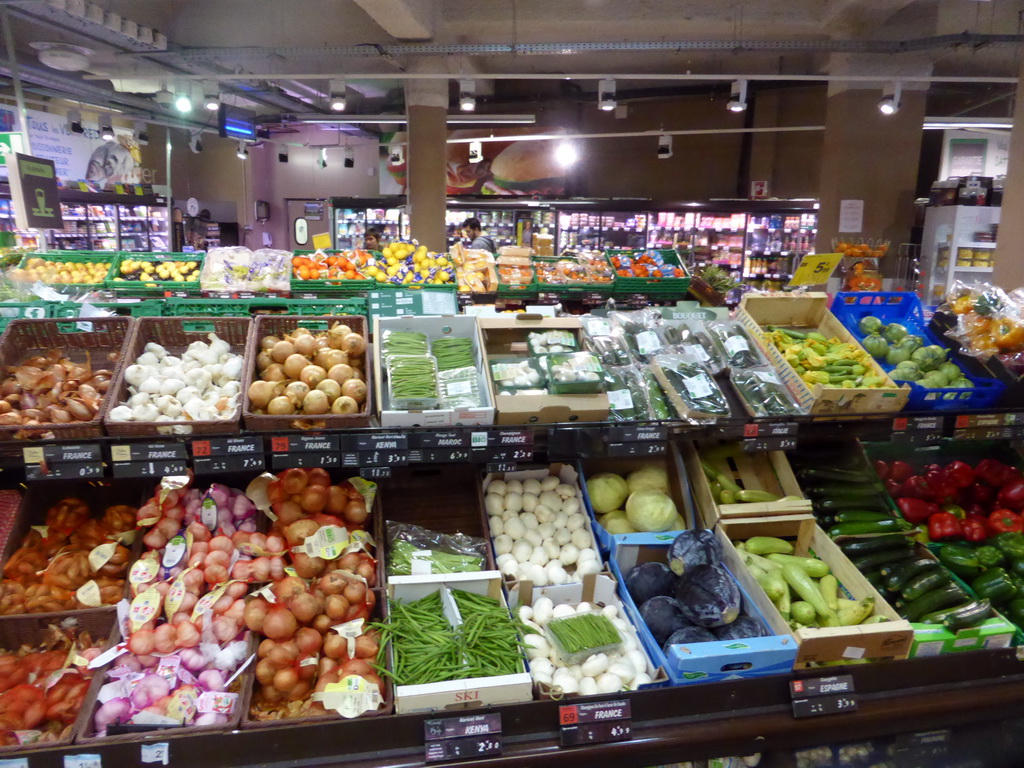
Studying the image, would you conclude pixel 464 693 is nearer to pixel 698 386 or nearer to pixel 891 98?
pixel 698 386

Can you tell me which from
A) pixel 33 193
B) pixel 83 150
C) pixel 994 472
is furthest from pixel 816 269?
pixel 83 150

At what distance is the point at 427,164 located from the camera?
909cm

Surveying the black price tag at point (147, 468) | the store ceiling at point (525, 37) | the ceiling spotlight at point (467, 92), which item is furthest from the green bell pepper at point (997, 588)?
the ceiling spotlight at point (467, 92)

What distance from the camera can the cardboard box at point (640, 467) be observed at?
2.43 metres

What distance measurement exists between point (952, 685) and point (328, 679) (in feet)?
6.46

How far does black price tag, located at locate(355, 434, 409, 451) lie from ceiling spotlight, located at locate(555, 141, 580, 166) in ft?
36.7

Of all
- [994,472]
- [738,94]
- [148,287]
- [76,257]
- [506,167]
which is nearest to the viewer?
[994,472]

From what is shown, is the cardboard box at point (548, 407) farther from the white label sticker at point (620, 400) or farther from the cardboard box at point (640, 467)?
the cardboard box at point (640, 467)

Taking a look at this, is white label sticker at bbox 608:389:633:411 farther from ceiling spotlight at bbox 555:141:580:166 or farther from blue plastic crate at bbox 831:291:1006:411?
ceiling spotlight at bbox 555:141:580:166

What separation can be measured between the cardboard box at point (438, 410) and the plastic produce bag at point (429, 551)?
1.64 feet

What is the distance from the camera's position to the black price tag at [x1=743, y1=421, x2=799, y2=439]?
231 centimetres

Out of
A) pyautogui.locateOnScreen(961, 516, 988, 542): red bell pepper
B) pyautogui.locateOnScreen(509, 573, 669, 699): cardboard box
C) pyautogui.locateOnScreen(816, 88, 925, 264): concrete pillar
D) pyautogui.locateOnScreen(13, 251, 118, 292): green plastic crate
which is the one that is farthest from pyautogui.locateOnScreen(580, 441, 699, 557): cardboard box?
pyautogui.locateOnScreen(816, 88, 925, 264): concrete pillar

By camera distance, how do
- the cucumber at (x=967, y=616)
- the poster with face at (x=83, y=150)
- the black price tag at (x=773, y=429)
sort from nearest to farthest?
the cucumber at (x=967, y=616)
the black price tag at (x=773, y=429)
the poster with face at (x=83, y=150)

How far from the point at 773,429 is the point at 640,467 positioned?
0.62m
